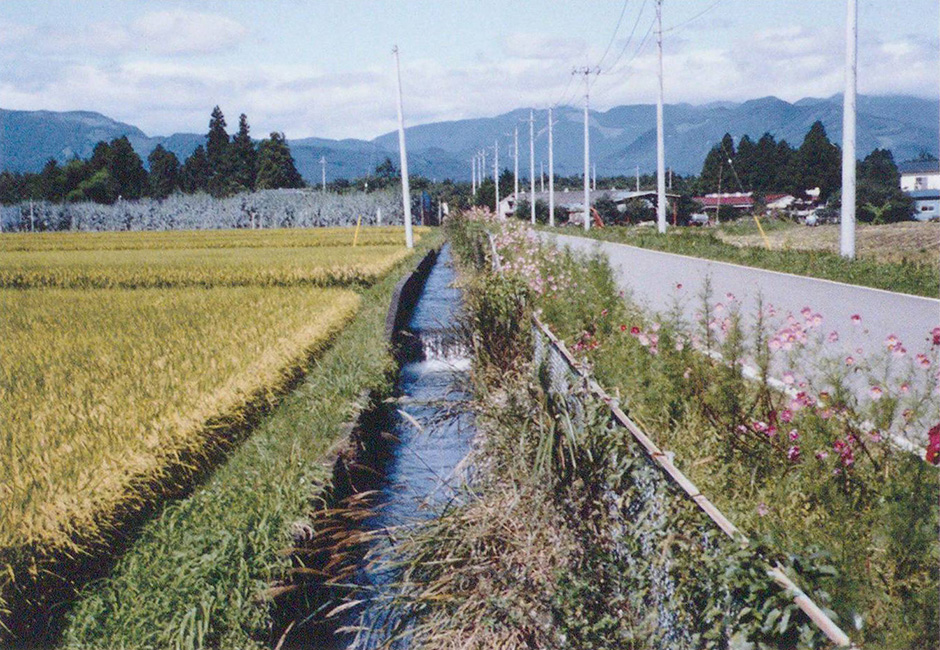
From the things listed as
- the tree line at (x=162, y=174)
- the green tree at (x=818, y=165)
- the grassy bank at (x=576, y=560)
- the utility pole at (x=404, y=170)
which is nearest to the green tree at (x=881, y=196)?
the green tree at (x=818, y=165)

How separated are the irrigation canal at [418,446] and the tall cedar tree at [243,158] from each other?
10842 cm

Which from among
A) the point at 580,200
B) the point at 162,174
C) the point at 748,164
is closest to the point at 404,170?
the point at 580,200

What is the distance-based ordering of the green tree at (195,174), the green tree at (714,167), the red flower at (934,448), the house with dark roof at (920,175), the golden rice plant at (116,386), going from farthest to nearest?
1. the green tree at (195,174)
2. the house with dark roof at (920,175)
3. the green tree at (714,167)
4. the golden rice plant at (116,386)
5. the red flower at (934,448)

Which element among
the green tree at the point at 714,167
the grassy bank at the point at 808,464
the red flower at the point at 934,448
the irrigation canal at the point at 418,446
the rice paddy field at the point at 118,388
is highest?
the green tree at the point at 714,167

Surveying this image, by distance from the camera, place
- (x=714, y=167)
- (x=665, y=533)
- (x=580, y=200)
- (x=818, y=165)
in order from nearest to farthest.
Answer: (x=665, y=533) → (x=818, y=165) → (x=580, y=200) → (x=714, y=167)

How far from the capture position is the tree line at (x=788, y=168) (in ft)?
344

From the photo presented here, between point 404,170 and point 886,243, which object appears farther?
point 404,170

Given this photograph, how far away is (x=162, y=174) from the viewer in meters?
119

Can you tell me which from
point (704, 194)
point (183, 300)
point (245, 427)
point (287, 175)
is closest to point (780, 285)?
point (183, 300)

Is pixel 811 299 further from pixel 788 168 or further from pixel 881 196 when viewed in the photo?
pixel 788 168

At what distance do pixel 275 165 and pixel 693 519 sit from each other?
119563 mm

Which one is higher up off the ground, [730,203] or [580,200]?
[580,200]

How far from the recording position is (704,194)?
11494cm

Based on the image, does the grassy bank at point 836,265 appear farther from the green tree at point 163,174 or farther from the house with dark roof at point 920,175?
the house with dark roof at point 920,175
